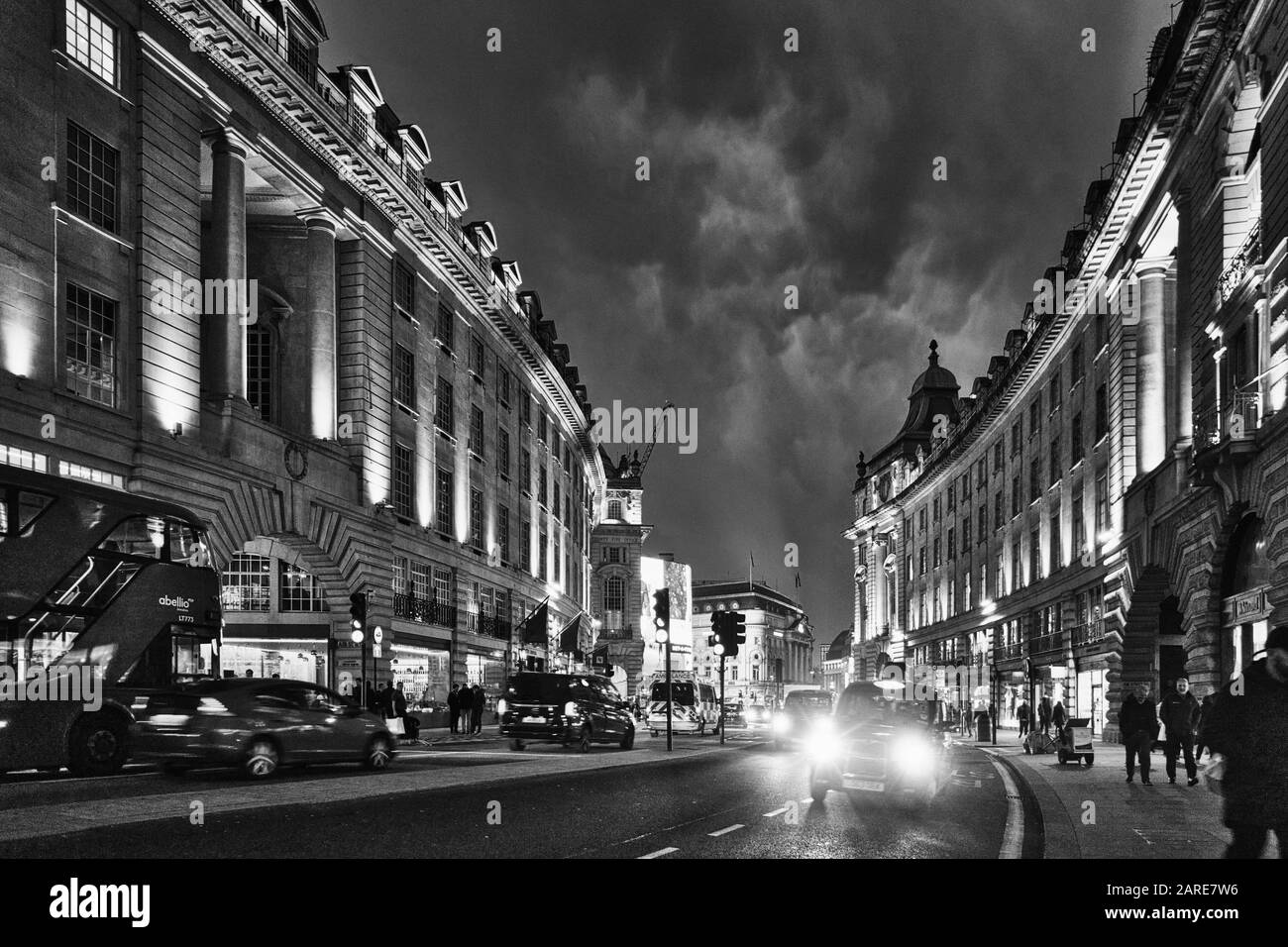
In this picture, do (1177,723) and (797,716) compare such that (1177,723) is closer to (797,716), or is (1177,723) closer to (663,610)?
(663,610)

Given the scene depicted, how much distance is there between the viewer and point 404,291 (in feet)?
139

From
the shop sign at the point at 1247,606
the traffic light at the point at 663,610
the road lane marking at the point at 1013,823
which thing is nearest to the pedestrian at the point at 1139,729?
the road lane marking at the point at 1013,823

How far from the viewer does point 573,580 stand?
2923 inches

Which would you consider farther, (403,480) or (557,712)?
(403,480)

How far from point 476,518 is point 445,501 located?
12.4 ft

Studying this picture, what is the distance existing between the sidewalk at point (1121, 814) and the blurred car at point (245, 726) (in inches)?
433

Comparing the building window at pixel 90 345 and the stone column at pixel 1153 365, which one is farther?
the stone column at pixel 1153 365

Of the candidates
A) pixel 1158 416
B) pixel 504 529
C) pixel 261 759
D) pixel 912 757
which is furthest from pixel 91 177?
pixel 504 529

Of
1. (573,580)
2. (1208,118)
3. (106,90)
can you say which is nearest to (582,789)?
(106,90)

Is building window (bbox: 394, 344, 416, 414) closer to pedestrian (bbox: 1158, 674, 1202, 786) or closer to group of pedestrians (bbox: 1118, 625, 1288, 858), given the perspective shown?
pedestrian (bbox: 1158, 674, 1202, 786)

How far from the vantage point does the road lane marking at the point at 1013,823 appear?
38.1 feet

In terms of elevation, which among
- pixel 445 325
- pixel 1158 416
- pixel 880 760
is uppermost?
pixel 445 325

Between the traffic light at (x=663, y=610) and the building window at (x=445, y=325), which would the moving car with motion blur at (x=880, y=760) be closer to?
the traffic light at (x=663, y=610)

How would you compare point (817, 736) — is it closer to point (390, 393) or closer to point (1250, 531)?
point (1250, 531)
